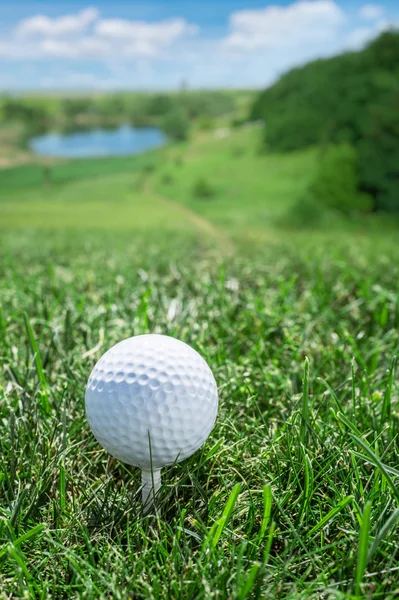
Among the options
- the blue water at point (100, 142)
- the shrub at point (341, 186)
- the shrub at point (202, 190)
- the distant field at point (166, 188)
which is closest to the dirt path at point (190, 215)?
the distant field at point (166, 188)

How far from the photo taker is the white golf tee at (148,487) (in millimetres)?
1773

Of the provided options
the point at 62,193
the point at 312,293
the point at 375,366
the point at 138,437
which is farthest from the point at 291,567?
the point at 62,193

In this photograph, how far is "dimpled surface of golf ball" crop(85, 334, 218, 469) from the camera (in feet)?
5.72

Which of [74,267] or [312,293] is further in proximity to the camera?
[74,267]

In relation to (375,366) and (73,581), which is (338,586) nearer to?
(73,581)

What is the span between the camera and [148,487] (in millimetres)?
1801

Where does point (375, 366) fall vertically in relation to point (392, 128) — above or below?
below

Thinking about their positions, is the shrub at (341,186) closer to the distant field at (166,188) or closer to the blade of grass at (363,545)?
the distant field at (166,188)

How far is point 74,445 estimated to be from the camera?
2.02 m

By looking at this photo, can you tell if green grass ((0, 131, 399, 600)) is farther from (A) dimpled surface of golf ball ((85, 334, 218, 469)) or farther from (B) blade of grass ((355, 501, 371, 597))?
(A) dimpled surface of golf ball ((85, 334, 218, 469))

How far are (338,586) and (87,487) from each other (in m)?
1.00

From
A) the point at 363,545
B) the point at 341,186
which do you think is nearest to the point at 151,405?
the point at 363,545

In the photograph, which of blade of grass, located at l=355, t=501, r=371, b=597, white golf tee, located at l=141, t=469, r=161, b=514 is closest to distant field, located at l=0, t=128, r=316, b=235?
white golf tee, located at l=141, t=469, r=161, b=514

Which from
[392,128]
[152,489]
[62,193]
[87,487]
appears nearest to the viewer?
[152,489]
